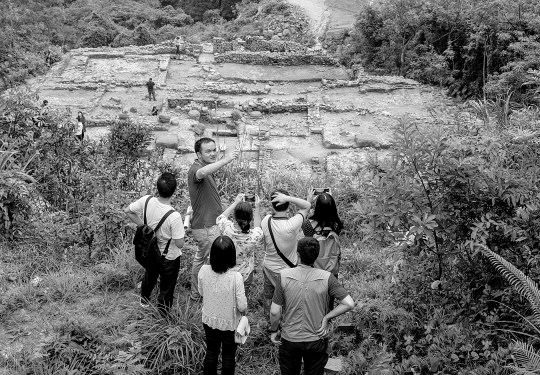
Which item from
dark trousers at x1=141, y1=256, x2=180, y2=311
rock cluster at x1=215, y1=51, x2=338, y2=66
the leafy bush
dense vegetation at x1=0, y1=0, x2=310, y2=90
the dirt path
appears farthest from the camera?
the dirt path

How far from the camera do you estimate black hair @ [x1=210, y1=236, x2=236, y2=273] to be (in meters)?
3.68

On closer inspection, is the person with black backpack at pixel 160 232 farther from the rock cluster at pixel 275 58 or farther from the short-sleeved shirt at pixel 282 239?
the rock cluster at pixel 275 58

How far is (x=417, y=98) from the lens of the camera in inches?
647

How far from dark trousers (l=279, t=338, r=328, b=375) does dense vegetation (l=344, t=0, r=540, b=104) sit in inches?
422

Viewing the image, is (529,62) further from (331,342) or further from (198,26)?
(198,26)

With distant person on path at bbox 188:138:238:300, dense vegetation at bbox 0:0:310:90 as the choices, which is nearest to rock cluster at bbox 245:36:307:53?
dense vegetation at bbox 0:0:310:90

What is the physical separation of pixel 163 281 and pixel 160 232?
44cm

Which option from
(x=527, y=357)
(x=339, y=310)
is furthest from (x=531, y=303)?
(x=339, y=310)

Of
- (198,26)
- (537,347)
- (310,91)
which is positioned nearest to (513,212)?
(537,347)

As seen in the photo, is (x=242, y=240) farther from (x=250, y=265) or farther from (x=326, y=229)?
(x=326, y=229)

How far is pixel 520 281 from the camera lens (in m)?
3.79

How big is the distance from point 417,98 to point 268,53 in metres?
7.39

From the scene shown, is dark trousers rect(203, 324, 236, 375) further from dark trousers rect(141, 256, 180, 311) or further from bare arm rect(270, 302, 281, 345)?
dark trousers rect(141, 256, 180, 311)

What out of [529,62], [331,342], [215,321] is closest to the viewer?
[215,321]
